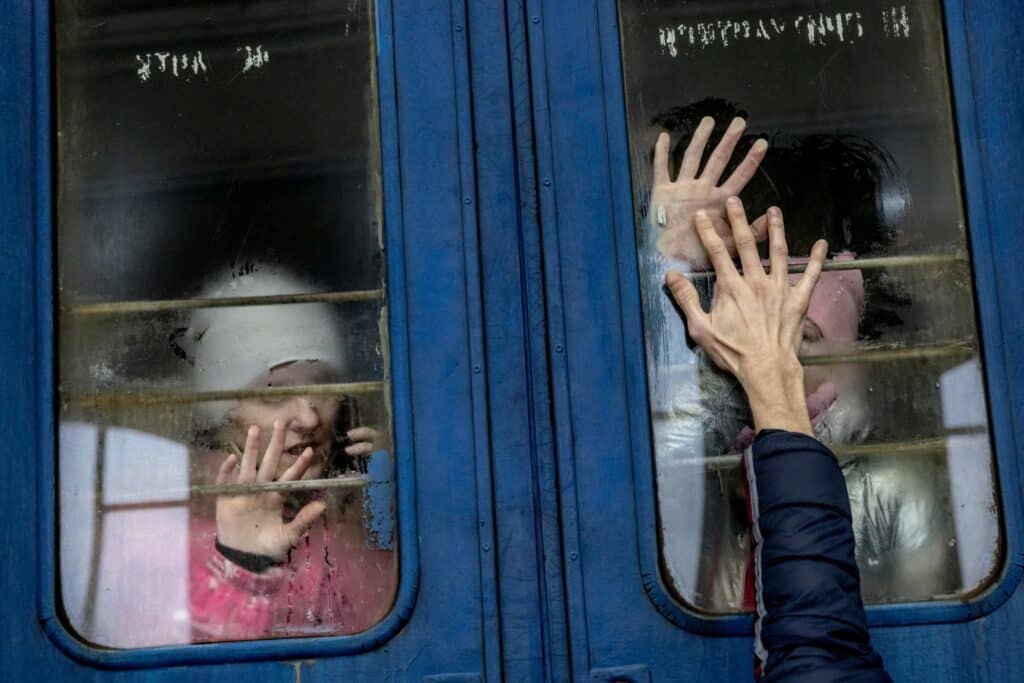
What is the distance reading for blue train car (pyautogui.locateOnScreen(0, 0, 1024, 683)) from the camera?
5.87 ft

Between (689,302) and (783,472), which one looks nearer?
(783,472)

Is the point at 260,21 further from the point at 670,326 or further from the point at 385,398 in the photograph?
the point at 670,326

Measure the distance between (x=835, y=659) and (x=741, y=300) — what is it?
530 mm

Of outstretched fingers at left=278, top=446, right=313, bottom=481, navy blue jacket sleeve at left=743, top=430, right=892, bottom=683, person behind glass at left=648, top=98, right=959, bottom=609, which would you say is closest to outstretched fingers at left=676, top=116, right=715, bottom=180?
person behind glass at left=648, top=98, right=959, bottom=609

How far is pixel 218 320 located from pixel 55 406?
0.27 meters

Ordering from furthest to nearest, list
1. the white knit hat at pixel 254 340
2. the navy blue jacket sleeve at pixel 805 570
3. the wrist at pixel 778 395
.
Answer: the white knit hat at pixel 254 340
the wrist at pixel 778 395
the navy blue jacket sleeve at pixel 805 570

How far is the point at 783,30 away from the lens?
1914 millimetres

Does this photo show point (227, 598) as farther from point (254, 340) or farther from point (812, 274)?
point (812, 274)

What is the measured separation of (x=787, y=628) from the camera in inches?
62.5

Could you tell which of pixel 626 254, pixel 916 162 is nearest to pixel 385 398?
A: pixel 626 254

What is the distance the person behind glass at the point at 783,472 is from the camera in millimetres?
1578

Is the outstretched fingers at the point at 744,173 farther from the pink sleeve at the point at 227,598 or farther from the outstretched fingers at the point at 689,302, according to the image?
the pink sleeve at the point at 227,598

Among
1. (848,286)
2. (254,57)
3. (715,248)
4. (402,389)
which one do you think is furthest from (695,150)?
(254,57)

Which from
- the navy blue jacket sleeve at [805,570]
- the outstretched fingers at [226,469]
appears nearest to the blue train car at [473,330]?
the outstretched fingers at [226,469]
